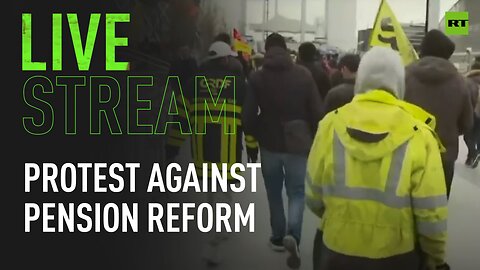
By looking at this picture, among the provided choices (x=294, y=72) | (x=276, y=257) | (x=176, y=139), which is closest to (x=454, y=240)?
(x=276, y=257)

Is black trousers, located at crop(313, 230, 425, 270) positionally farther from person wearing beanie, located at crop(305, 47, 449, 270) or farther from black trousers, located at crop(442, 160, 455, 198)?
black trousers, located at crop(442, 160, 455, 198)

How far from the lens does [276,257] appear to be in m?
2.15

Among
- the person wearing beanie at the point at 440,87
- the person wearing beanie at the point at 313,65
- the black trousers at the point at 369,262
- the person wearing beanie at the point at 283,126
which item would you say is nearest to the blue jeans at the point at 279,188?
the person wearing beanie at the point at 283,126

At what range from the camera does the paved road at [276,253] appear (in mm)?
2121

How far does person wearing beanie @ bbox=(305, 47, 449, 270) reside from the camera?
1190mm

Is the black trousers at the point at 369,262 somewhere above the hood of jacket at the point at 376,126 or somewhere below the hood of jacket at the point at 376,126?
below

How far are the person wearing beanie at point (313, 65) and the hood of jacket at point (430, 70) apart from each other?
0.29m

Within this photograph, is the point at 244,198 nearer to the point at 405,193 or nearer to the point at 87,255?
the point at 87,255

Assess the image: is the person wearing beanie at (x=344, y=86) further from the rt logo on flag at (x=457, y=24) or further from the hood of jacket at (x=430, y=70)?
the rt logo on flag at (x=457, y=24)

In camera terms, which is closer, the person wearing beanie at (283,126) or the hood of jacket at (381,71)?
the hood of jacket at (381,71)

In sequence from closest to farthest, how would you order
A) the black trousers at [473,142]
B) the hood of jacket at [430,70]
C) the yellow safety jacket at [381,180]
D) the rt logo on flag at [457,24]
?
1. the yellow safety jacket at [381,180]
2. the hood of jacket at [430,70]
3. the rt logo on flag at [457,24]
4. the black trousers at [473,142]

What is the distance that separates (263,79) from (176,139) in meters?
0.36

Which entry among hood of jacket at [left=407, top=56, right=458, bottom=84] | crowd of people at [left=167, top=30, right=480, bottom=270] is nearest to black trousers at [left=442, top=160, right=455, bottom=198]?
crowd of people at [left=167, top=30, right=480, bottom=270]

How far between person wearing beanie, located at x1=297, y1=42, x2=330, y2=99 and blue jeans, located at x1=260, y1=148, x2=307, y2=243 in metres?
0.28
